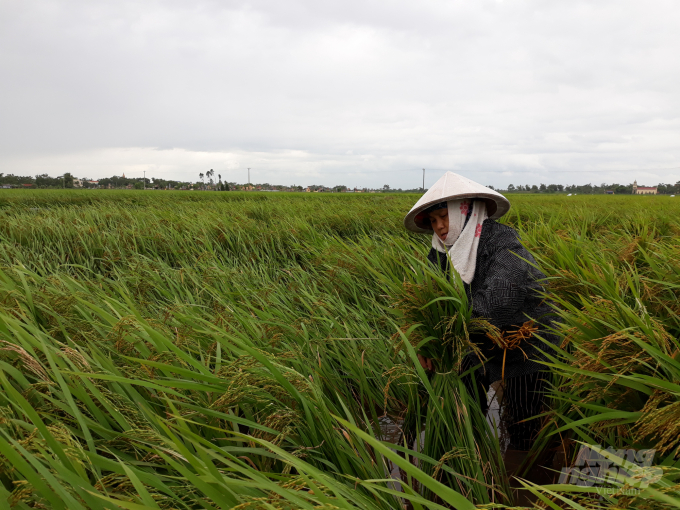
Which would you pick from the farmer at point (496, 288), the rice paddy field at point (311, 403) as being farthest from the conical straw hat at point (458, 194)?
the rice paddy field at point (311, 403)

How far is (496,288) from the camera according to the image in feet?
5.50

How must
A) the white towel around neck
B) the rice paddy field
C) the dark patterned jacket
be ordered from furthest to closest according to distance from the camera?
1. the white towel around neck
2. the dark patterned jacket
3. the rice paddy field

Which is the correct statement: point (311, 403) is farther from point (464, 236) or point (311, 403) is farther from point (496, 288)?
point (464, 236)

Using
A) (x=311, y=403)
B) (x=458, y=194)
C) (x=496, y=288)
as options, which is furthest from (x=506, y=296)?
(x=311, y=403)

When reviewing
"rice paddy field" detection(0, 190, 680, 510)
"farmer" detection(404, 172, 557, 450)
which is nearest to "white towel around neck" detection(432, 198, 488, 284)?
"farmer" detection(404, 172, 557, 450)

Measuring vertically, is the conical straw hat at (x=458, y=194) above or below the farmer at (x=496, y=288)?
above

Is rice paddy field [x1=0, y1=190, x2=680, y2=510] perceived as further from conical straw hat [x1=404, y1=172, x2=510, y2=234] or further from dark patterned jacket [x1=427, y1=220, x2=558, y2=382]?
conical straw hat [x1=404, y1=172, x2=510, y2=234]

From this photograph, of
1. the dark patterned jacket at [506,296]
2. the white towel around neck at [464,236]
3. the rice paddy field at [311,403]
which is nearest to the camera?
the rice paddy field at [311,403]

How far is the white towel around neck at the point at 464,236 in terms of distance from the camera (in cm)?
189

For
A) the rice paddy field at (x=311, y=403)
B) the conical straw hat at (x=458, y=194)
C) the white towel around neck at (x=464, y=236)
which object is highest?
the conical straw hat at (x=458, y=194)

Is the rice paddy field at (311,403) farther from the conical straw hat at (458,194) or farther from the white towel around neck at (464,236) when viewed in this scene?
Result: the conical straw hat at (458,194)

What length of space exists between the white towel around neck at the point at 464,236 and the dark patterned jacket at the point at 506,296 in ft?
0.20

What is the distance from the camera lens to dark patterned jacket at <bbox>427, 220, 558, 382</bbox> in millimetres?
1663

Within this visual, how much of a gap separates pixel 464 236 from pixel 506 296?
16.1 inches
